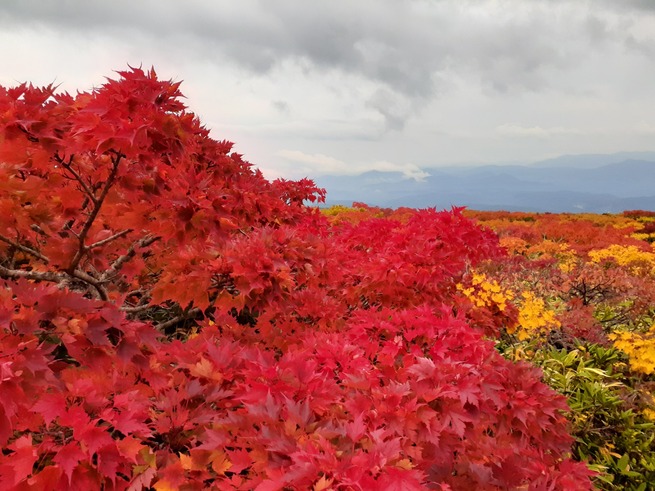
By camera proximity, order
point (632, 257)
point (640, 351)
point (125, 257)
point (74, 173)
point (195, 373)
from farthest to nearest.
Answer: point (632, 257) < point (640, 351) < point (125, 257) < point (74, 173) < point (195, 373)

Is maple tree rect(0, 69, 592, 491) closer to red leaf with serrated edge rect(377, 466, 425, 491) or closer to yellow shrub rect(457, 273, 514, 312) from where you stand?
red leaf with serrated edge rect(377, 466, 425, 491)

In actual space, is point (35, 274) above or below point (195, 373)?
above

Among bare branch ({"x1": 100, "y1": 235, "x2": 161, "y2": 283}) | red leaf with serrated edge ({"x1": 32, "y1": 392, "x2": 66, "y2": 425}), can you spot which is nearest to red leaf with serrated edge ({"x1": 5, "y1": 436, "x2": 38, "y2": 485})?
red leaf with serrated edge ({"x1": 32, "y1": 392, "x2": 66, "y2": 425})

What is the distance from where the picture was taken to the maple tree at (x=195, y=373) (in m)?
1.77

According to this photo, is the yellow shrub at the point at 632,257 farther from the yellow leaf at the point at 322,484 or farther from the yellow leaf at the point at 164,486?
the yellow leaf at the point at 164,486

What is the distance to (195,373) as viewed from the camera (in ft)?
7.74

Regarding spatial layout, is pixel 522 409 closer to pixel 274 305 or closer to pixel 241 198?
pixel 274 305

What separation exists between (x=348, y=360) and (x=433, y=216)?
251 cm

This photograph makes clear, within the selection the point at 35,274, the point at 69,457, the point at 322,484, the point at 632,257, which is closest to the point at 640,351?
the point at 632,257

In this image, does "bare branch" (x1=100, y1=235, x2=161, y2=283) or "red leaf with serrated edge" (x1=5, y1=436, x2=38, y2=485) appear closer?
"red leaf with serrated edge" (x1=5, y1=436, x2=38, y2=485)

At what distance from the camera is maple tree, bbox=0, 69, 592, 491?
177 centimetres

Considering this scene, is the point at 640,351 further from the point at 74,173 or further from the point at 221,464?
the point at 74,173

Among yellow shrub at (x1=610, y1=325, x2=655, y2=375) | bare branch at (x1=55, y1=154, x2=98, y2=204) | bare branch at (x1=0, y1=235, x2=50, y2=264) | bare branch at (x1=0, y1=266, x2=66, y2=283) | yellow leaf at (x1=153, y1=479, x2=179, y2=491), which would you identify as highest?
bare branch at (x1=55, y1=154, x2=98, y2=204)

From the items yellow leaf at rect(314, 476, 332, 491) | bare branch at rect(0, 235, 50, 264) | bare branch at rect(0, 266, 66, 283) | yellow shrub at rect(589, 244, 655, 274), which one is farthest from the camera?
yellow shrub at rect(589, 244, 655, 274)
